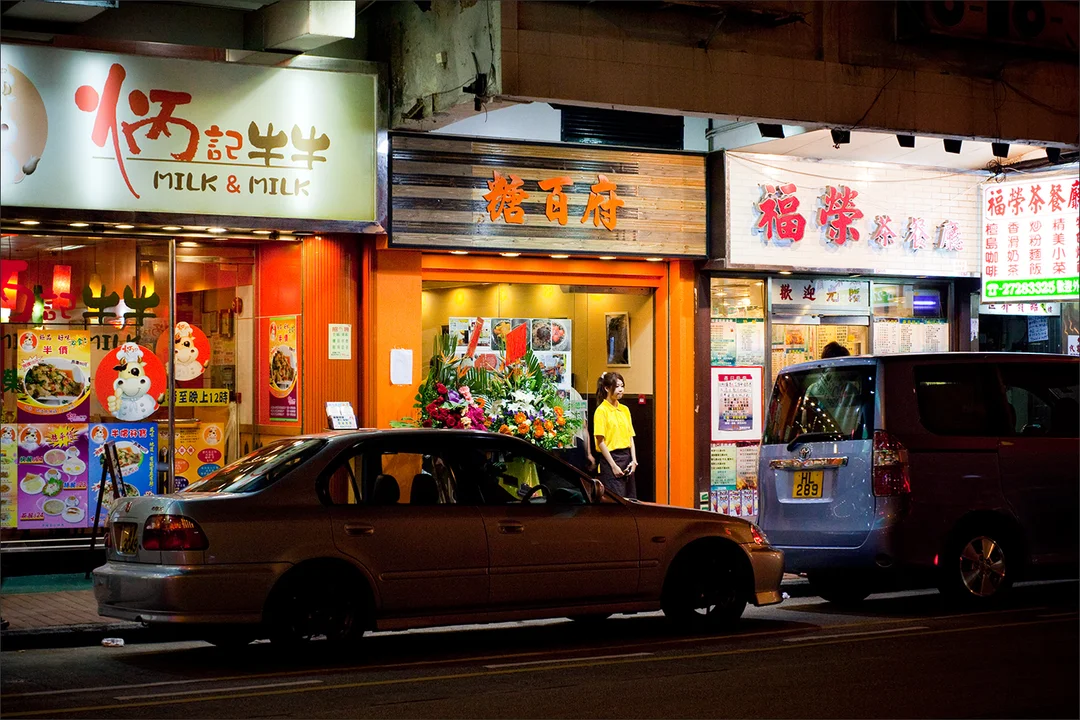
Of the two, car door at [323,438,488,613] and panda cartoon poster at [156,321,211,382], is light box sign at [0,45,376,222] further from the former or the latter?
car door at [323,438,488,613]

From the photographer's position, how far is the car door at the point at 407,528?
912 centimetres

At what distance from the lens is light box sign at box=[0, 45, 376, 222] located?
41.0 feet

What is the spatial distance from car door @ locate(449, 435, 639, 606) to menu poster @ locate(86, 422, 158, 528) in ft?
16.8

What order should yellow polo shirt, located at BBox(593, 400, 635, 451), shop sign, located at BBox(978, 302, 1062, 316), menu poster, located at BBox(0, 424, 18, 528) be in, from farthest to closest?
shop sign, located at BBox(978, 302, 1062, 316) → yellow polo shirt, located at BBox(593, 400, 635, 451) → menu poster, located at BBox(0, 424, 18, 528)

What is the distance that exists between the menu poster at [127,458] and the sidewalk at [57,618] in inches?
37.3

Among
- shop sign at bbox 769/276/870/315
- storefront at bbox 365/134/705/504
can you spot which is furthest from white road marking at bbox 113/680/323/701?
shop sign at bbox 769/276/870/315

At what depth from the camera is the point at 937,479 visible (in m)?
11.1

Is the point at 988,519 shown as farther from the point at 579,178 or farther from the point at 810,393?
the point at 579,178

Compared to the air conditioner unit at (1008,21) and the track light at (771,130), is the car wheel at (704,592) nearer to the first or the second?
the track light at (771,130)

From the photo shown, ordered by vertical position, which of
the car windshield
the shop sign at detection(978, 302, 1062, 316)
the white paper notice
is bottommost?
the car windshield

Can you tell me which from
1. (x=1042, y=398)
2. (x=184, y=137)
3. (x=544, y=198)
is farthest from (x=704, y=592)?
(x=184, y=137)

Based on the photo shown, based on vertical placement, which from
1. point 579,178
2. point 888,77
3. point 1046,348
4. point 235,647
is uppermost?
point 888,77

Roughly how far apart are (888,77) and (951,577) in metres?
5.91

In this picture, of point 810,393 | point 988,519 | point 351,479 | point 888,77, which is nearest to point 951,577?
point 988,519
